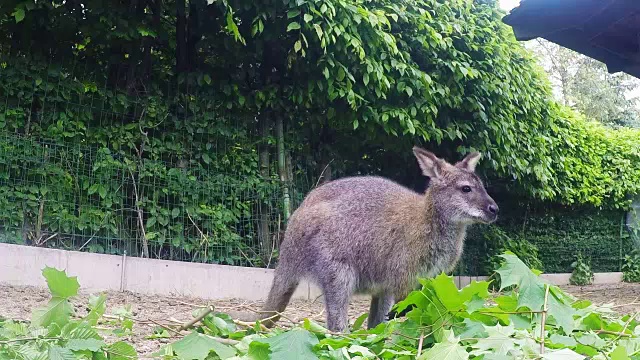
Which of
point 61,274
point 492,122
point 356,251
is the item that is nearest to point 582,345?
point 61,274

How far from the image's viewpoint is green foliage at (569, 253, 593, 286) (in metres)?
13.6

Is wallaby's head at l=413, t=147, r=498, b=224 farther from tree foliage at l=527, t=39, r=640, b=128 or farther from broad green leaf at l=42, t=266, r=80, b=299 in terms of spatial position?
tree foliage at l=527, t=39, r=640, b=128

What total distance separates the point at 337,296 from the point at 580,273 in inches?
398

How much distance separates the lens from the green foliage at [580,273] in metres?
13.6

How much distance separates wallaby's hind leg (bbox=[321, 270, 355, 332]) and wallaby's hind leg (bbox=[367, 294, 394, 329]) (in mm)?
249

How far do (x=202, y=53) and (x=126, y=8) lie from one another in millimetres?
1038

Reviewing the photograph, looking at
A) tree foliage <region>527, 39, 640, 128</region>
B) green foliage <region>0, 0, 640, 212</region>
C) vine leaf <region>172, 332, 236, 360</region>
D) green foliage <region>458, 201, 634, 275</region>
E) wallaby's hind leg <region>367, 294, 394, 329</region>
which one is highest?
tree foliage <region>527, 39, 640, 128</region>

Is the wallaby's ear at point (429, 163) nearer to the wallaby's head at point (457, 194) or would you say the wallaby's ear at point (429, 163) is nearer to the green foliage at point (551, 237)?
the wallaby's head at point (457, 194)

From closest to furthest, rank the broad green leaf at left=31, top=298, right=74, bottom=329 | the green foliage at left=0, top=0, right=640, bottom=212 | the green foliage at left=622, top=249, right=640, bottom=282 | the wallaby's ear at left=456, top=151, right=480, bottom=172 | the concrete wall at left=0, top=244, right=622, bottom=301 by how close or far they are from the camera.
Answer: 1. the broad green leaf at left=31, top=298, right=74, bottom=329
2. the wallaby's ear at left=456, top=151, right=480, bottom=172
3. the concrete wall at left=0, top=244, right=622, bottom=301
4. the green foliage at left=0, top=0, right=640, bottom=212
5. the green foliage at left=622, top=249, right=640, bottom=282

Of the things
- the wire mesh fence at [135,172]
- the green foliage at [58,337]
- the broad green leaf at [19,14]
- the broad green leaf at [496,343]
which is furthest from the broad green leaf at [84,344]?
the broad green leaf at [19,14]

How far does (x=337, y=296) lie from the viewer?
4902 millimetres

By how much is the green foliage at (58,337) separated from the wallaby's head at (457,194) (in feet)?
10.1

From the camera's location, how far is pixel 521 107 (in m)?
10.3

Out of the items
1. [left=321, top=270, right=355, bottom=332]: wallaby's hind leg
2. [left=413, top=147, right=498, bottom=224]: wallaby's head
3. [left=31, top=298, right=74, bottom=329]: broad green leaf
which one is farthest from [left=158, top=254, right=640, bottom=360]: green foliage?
[left=413, top=147, right=498, bottom=224]: wallaby's head
